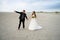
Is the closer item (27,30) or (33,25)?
(27,30)

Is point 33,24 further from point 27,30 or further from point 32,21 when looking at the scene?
point 27,30

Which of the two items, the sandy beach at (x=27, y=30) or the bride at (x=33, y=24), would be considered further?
the bride at (x=33, y=24)

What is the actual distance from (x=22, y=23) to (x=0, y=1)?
0.98ft

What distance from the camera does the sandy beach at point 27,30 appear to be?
5.07m

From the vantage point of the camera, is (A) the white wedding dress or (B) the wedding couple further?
(A) the white wedding dress

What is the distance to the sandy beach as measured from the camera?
5.07 metres

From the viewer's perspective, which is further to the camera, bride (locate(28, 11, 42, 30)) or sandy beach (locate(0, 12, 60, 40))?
bride (locate(28, 11, 42, 30))

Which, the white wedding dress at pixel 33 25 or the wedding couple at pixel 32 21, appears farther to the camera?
the white wedding dress at pixel 33 25

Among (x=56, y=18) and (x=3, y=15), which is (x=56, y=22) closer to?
(x=56, y=18)

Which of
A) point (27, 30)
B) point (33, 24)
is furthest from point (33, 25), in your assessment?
point (27, 30)

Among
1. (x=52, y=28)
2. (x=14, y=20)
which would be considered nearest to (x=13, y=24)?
(x=14, y=20)

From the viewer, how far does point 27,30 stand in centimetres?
519

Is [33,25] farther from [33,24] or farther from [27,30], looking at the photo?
[27,30]

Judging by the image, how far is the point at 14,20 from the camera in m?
5.13
